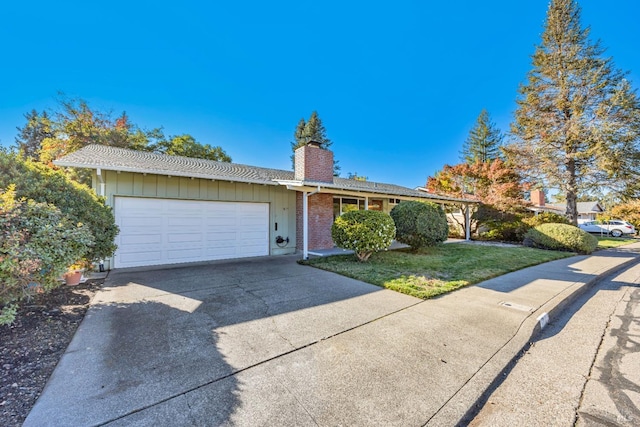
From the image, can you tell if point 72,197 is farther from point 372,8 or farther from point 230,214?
point 372,8

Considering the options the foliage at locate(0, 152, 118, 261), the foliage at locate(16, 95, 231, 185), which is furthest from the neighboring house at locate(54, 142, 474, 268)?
the foliage at locate(16, 95, 231, 185)

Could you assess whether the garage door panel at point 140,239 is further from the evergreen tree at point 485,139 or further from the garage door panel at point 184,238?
the evergreen tree at point 485,139

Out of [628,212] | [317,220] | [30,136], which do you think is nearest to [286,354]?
[317,220]

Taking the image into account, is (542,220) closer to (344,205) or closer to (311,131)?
(344,205)

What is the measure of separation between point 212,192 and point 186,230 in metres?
1.39

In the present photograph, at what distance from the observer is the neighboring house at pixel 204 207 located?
6.89 m

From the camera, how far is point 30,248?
291 cm

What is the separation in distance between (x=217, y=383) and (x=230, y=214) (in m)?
6.79

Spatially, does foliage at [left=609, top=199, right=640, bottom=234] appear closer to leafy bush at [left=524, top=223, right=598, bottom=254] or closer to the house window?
leafy bush at [left=524, top=223, right=598, bottom=254]

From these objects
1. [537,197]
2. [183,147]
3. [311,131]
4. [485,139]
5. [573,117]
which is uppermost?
[311,131]

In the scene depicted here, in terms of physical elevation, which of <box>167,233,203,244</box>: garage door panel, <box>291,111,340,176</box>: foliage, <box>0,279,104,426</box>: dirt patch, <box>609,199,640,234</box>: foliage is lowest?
<box>0,279,104,426</box>: dirt patch

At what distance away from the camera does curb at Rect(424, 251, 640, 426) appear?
198 cm

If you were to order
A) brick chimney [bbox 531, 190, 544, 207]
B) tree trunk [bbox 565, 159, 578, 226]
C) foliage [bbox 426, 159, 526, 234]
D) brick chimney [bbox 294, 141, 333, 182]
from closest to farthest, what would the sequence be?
brick chimney [bbox 294, 141, 333, 182] < foliage [bbox 426, 159, 526, 234] < tree trunk [bbox 565, 159, 578, 226] < brick chimney [bbox 531, 190, 544, 207]

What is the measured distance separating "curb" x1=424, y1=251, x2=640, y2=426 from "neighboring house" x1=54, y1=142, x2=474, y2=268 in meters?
5.78
